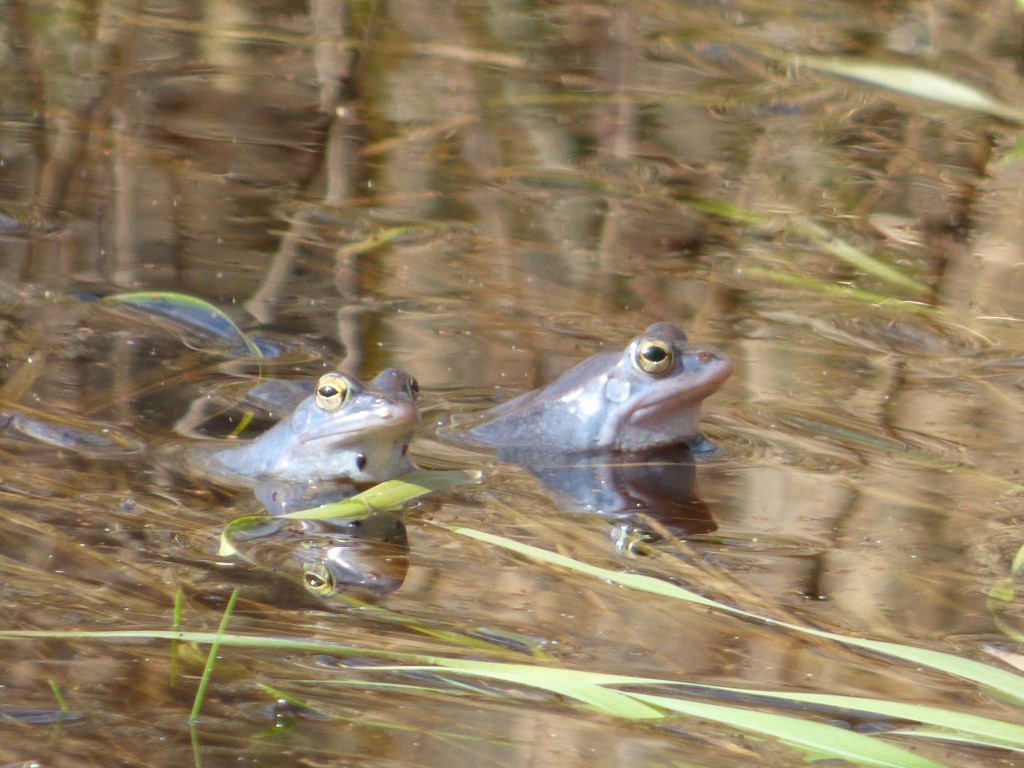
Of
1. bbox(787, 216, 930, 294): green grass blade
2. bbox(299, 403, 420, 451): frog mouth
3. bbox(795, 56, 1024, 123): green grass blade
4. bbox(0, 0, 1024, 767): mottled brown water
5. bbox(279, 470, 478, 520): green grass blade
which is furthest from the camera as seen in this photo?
bbox(795, 56, 1024, 123): green grass blade

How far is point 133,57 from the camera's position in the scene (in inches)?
319

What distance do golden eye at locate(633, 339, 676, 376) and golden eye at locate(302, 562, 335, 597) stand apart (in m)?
1.52

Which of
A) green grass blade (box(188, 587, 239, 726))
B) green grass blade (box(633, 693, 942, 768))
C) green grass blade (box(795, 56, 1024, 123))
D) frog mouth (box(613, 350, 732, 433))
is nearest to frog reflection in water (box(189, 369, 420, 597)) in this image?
frog mouth (box(613, 350, 732, 433))

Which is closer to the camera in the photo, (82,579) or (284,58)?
(82,579)

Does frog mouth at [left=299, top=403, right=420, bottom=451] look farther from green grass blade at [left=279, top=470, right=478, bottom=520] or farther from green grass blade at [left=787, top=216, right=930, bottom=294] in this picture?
green grass blade at [left=787, top=216, right=930, bottom=294]

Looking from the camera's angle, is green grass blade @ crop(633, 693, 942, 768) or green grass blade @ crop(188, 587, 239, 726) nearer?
green grass blade @ crop(633, 693, 942, 768)

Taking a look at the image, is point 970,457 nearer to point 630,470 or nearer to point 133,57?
point 630,470

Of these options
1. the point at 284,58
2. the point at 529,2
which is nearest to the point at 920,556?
the point at 284,58

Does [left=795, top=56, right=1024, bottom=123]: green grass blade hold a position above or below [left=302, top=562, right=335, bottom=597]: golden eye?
above

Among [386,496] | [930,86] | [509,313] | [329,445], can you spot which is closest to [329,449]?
[329,445]

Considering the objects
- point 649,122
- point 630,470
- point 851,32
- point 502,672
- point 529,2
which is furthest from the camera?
point 529,2

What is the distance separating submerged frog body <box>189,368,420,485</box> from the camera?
4074 mm

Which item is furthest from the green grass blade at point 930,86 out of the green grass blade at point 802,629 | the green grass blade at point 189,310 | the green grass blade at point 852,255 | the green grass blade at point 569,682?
the green grass blade at point 569,682

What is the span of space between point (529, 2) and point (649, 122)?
2.31 meters
